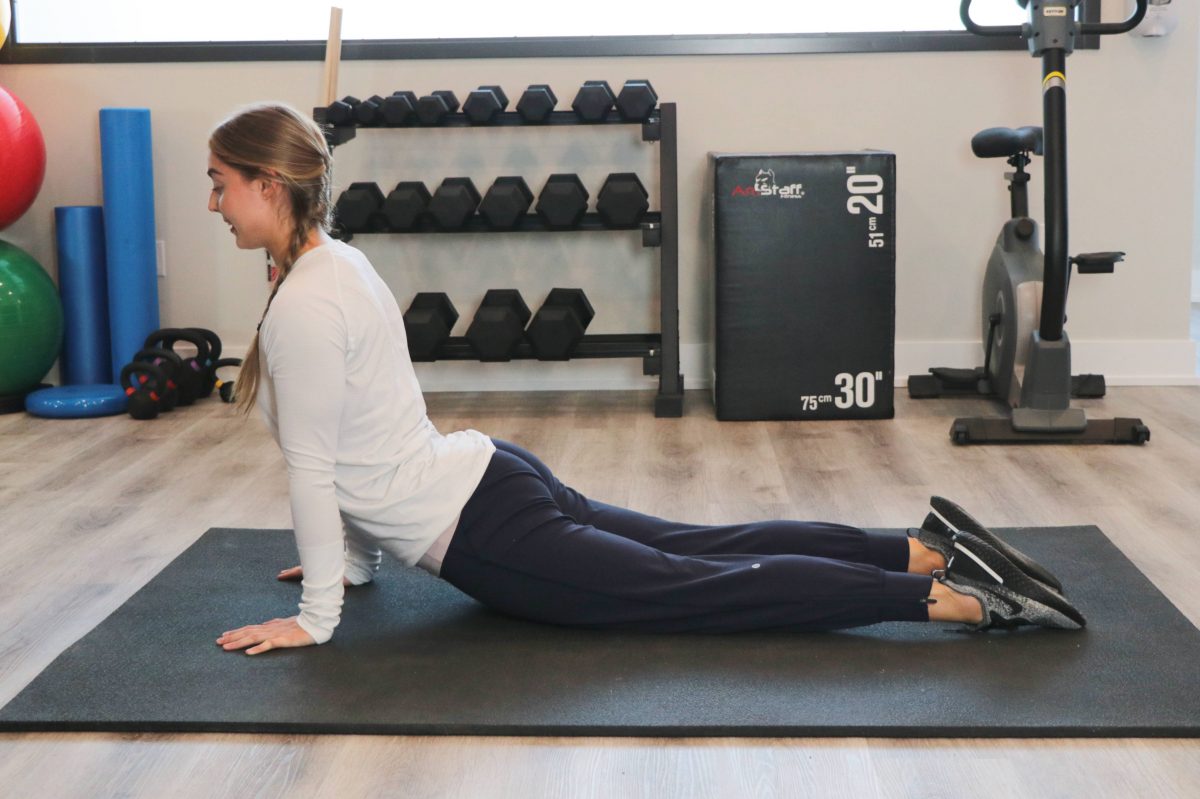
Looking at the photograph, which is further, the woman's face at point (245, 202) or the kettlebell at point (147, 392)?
the kettlebell at point (147, 392)

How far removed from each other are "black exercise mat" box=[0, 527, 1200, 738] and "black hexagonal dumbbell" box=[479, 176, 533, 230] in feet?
6.04

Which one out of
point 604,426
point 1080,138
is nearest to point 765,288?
point 604,426

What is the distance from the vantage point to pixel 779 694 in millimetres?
1819

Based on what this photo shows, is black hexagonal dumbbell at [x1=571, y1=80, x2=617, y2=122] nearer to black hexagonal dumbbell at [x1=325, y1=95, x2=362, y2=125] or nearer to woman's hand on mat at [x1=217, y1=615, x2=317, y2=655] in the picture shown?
black hexagonal dumbbell at [x1=325, y1=95, x2=362, y2=125]

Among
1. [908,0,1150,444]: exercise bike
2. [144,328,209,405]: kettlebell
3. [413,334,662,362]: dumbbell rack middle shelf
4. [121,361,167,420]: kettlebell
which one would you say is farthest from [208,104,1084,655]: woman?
[144,328,209,405]: kettlebell

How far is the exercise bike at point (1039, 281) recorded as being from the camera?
327 centimetres

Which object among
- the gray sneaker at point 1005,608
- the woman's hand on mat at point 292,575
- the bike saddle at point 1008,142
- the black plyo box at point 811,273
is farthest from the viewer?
the black plyo box at point 811,273

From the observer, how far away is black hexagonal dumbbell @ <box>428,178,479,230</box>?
382 centimetres

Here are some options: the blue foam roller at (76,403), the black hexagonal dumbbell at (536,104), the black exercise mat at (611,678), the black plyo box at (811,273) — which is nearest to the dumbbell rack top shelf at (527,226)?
the black plyo box at (811,273)

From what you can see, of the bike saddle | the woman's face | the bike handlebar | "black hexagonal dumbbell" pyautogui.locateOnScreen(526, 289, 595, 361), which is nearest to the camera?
the woman's face

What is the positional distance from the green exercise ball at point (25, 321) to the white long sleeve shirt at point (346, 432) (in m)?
2.26

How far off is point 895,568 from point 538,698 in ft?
2.04

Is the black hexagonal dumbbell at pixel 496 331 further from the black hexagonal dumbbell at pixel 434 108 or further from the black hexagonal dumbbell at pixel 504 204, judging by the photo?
the black hexagonal dumbbell at pixel 434 108

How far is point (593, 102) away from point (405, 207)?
63cm
